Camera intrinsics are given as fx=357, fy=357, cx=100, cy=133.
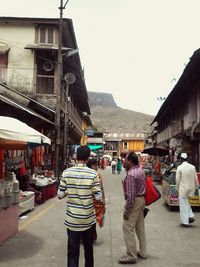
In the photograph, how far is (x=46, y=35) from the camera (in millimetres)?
19828

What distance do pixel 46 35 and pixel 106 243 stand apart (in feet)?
50.2

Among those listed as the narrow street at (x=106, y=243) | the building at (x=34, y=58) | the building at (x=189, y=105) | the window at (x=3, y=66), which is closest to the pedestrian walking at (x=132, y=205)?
the narrow street at (x=106, y=243)

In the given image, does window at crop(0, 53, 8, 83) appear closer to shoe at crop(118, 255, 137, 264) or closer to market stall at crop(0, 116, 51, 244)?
market stall at crop(0, 116, 51, 244)

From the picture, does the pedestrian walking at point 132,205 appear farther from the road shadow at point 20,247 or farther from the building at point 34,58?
the building at point 34,58

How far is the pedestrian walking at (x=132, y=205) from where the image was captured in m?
5.57

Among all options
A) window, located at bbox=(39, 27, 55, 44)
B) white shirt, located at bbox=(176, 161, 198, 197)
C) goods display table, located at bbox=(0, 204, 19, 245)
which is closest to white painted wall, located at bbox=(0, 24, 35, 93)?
window, located at bbox=(39, 27, 55, 44)

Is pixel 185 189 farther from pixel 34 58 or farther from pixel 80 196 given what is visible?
pixel 34 58

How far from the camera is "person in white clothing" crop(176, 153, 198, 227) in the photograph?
8562 millimetres

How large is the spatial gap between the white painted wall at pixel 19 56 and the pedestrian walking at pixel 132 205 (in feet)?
47.7

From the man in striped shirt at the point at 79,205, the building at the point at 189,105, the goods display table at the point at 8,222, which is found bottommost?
the goods display table at the point at 8,222

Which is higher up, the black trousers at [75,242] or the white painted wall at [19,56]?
the white painted wall at [19,56]

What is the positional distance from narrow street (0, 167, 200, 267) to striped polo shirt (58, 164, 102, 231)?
140 centimetres

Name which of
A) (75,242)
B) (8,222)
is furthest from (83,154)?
(8,222)

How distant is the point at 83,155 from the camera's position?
4.60 m
